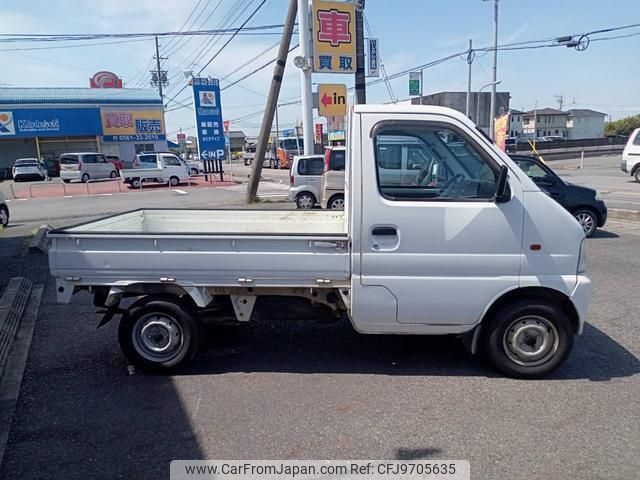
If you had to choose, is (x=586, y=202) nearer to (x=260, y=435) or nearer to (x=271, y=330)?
(x=271, y=330)

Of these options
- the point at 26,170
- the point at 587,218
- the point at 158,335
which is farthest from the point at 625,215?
the point at 26,170

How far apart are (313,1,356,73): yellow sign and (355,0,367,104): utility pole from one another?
3.08 m

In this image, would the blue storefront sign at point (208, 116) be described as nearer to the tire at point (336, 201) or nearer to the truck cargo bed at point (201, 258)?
the tire at point (336, 201)

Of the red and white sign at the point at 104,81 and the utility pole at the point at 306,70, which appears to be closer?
the utility pole at the point at 306,70

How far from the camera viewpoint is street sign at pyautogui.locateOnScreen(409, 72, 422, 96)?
19.7m

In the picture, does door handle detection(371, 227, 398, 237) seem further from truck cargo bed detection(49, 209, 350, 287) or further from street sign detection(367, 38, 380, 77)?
street sign detection(367, 38, 380, 77)

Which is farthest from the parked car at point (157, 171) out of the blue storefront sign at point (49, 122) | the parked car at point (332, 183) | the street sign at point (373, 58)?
the parked car at point (332, 183)

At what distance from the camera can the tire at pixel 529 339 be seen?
362 cm

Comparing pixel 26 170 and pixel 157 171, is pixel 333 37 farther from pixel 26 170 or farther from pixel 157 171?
pixel 26 170

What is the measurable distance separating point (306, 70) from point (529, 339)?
14.1 metres

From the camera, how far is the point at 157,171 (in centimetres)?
2500

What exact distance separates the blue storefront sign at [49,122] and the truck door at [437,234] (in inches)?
1554

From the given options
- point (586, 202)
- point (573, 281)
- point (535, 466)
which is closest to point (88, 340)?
point (535, 466)

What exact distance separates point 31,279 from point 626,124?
92.8 metres
